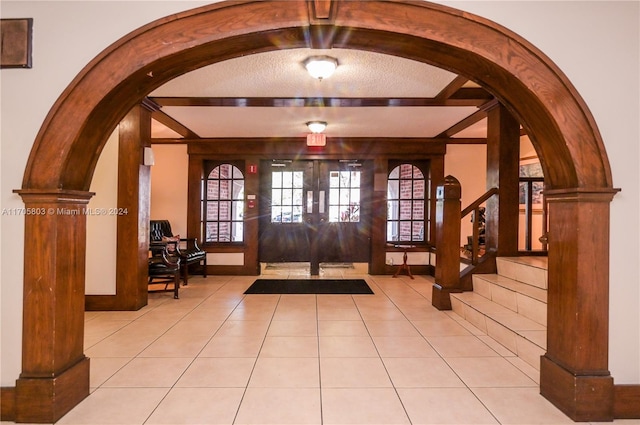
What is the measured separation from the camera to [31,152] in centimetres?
219

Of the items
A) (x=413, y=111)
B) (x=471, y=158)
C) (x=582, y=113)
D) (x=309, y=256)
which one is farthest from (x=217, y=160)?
(x=582, y=113)

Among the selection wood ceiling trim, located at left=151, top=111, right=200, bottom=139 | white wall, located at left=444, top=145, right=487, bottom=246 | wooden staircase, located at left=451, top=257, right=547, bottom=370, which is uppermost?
wood ceiling trim, located at left=151, top=111, right=200, bottom=139

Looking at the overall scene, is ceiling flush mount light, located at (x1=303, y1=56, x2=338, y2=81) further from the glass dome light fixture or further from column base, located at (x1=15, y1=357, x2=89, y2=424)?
column base, located at (x1=15, y1=357, x2=89, y2=424)

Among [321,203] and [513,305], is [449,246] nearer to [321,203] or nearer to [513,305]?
[513,305]

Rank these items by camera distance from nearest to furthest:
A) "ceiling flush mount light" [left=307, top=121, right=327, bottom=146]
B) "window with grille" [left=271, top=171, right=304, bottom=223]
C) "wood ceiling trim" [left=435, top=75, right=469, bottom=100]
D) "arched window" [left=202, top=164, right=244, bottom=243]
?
1. "wood ceiling trim" [left=435, top=75, right=469, bottom=100]
2. "ceiling flush mount light" [left=307, top=121, right=327, bottom=146]
3. "arched window" [left=202, top=164, right=244, bottom=243]
4. "window with grille" [left=271, top=171, right=304, bottom=223]

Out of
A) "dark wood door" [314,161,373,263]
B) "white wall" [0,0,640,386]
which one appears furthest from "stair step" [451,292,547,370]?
"dark wood door" [314,161,373,263]

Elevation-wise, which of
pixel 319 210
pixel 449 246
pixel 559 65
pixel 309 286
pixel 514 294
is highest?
pixel 559 65

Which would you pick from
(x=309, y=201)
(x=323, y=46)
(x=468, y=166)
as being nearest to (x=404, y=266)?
(x=309, y=201)

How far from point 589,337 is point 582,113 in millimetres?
1330

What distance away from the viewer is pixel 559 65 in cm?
225

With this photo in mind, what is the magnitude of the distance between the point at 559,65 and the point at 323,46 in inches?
Answer: 56.3

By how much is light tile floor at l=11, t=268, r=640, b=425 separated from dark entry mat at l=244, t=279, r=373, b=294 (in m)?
1.03

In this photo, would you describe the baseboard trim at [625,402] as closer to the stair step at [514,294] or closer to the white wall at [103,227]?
the stair step at [514,294]

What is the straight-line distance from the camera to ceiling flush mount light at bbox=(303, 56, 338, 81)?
135 inches
